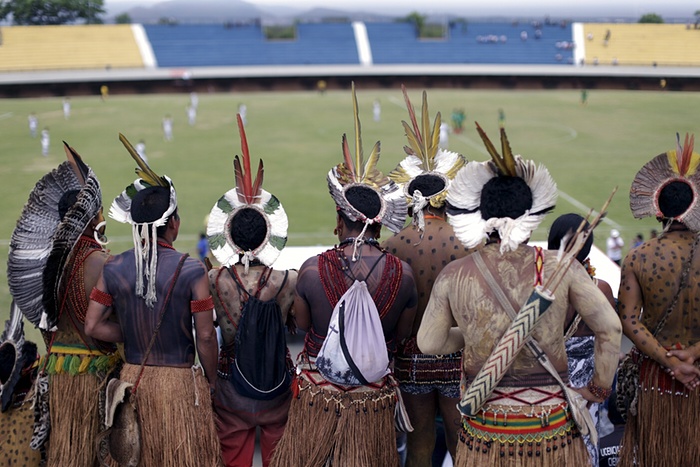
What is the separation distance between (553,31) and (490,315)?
→ 47056 mm

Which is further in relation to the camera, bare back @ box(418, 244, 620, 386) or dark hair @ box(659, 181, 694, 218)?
dark hair @ box(659, 181, 694, 218)

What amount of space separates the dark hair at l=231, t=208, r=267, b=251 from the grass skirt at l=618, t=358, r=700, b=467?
194 cm

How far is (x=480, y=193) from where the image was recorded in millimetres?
2977

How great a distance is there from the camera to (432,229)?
394 cm

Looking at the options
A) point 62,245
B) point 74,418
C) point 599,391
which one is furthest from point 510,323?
point 74,418

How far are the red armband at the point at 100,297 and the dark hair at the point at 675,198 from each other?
2.62m

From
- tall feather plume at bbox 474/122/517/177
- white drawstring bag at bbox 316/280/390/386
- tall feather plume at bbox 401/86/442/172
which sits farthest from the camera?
tall feather plume at bbox 401/86/442/172

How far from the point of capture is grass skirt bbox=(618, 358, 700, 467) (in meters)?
3.45

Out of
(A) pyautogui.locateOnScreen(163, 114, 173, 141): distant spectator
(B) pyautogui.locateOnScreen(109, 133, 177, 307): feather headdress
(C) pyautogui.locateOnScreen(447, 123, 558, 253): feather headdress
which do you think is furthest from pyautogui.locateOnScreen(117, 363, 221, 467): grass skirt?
(A) pyautogui.locateOnScreen(163, 114, 173, 141): distant spectator

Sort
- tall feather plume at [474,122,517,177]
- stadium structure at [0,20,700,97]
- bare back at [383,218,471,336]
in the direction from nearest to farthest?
tall feather plume at [474,122,517,177]
bare back at [383,218,471,336]
stadium structure at [0,20,700,97]

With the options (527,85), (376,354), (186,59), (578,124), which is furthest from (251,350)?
(186,59)

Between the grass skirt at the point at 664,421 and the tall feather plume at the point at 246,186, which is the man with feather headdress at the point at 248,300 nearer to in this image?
the tall feather plume at the point at 246,186

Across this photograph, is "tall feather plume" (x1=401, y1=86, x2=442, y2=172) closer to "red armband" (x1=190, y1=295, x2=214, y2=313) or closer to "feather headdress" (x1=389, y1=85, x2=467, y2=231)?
"feather headdress" (x1=389, y1=85, x2=467, y2=231)

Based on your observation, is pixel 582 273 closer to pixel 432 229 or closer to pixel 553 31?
pixel 432 229
